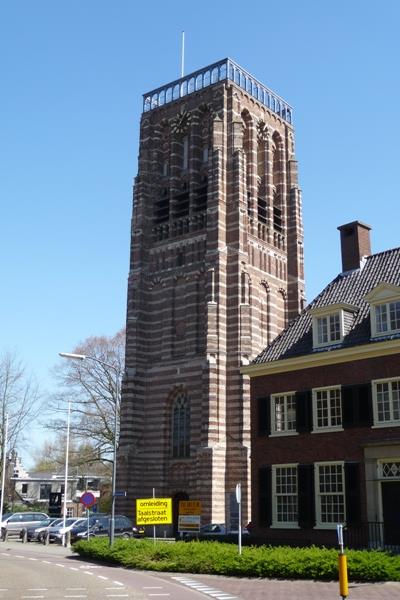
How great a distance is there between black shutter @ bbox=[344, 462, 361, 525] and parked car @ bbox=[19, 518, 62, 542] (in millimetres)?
24667

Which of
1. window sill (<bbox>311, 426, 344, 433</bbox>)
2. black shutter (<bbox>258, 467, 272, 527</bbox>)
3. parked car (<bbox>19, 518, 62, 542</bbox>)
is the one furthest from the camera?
parked car (<bbox>19, 518, 62, 542</bbox>)

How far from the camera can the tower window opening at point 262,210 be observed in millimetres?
59263

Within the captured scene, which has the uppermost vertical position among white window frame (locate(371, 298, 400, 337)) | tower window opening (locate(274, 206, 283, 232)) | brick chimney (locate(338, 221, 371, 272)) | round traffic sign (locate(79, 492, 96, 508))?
tower window opening (locate(274, 206, 283, 232))

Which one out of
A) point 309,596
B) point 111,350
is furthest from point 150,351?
point 309,596

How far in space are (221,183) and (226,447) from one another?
21.5 m

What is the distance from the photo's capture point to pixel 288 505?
28859 millimetres

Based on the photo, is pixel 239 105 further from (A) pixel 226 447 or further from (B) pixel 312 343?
(B) pixel 312 343

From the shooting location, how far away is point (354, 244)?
33.1m

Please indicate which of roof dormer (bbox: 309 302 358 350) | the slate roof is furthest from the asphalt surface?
roof dormer (bbox: 309 302 358 350)

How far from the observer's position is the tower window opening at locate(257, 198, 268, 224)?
194 ft

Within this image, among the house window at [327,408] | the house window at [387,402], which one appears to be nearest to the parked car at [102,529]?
the house window at [327,408]

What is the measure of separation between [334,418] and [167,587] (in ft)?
37.8

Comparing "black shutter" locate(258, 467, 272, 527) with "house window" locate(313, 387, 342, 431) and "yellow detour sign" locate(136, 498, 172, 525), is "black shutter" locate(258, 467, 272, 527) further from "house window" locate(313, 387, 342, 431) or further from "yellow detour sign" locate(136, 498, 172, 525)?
"yellow detour sign" locate(136, 498, 172, 525)

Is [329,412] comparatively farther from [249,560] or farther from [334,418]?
[249,560]
